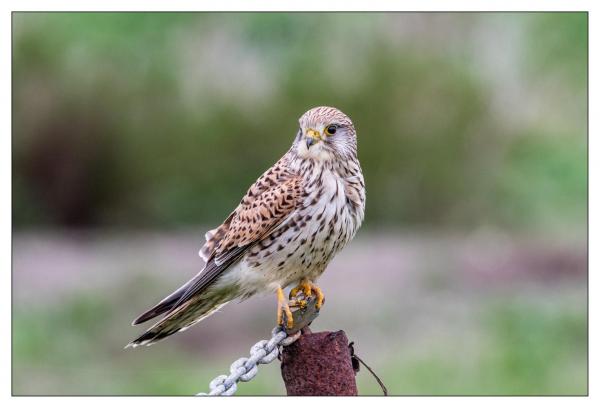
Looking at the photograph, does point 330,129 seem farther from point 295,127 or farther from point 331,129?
point 295,127

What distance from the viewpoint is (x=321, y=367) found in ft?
11.7

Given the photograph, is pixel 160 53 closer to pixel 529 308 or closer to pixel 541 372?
pixel 529 308

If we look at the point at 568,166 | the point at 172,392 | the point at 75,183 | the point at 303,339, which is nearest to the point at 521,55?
the point at 568,166

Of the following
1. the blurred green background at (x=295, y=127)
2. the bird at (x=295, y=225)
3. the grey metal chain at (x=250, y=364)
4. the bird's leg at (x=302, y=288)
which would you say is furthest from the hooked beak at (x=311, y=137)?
the blurred green background at (x=295, y=127)

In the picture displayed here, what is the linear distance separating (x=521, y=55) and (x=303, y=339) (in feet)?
25.4

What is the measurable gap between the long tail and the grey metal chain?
19.6 inches

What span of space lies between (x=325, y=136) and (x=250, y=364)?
105 cm

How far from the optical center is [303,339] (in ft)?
11.9

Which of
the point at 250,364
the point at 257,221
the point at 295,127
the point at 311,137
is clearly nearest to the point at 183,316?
the point at 257,221

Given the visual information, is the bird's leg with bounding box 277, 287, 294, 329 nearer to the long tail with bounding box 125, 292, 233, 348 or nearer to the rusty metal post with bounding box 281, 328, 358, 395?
the rusty metal post with bounding box 281, 328, 358, 395

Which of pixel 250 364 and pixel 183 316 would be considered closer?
pixel 250 364

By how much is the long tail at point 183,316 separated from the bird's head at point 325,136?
1.96 feet

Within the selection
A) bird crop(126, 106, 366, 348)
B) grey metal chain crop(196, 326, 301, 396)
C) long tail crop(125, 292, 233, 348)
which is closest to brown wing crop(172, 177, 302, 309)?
bird crop(126, 106, 366, 348)

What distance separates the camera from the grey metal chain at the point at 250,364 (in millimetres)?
3434
